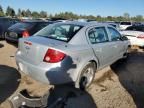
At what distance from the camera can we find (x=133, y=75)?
6.53 metres

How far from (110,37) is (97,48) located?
1.01 metres

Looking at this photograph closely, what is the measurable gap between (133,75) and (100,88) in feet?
5.71

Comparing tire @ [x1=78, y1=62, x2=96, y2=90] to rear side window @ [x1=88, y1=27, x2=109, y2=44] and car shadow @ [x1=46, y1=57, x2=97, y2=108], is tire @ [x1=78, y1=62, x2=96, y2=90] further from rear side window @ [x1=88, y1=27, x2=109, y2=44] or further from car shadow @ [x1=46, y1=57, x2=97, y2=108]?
rear side window @ [x1=88, y1=27, x2=109, y2=44]

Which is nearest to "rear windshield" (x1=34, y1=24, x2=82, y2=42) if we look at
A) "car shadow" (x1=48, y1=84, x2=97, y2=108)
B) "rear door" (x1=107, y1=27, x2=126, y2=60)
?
"car shadow" (x1=48, y1=84, x2=97, y2=108)

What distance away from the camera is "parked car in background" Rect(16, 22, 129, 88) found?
4.34 metres

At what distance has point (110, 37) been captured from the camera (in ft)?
20.0

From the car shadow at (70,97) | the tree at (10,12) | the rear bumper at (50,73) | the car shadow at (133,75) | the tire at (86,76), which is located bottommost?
the tree at (10,12)

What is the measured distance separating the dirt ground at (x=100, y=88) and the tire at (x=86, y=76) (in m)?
0.15

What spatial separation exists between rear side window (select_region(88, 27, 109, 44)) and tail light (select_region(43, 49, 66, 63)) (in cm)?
114

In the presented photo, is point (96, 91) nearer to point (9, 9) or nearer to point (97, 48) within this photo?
point (97, 48)

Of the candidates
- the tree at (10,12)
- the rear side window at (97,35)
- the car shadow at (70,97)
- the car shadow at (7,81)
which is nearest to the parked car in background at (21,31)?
the car shadow at (7,81)

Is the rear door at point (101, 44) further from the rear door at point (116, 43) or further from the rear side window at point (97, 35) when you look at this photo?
the rear door at point (116, 43)

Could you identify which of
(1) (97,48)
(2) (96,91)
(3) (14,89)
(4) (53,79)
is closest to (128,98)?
(2) (96,91)

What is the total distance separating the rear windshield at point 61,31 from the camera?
491cm
